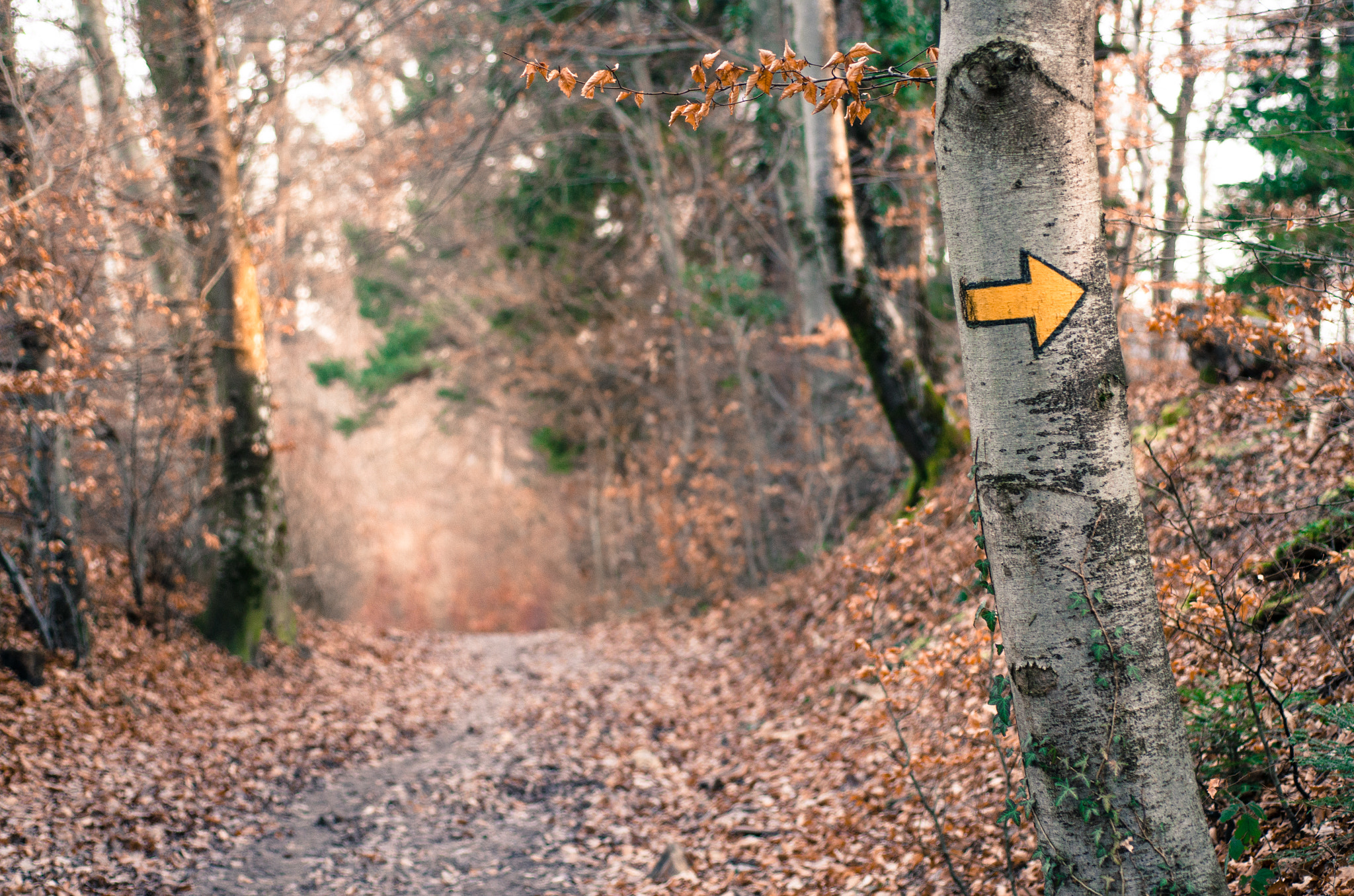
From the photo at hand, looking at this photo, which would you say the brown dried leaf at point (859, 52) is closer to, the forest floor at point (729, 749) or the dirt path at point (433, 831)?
the forest floor at point (729, 749)

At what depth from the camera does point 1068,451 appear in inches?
89.3

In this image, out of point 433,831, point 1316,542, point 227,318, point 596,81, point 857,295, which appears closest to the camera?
point 596,81

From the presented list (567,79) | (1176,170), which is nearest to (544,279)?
(1176,170)

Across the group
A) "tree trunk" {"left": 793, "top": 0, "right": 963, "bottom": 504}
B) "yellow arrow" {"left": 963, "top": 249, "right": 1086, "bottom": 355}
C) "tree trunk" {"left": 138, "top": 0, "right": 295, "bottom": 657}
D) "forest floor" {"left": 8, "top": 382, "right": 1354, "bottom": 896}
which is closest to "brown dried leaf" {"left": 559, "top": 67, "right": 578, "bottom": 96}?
"yellow arrow" {"left": 963, "top": 249, "right": 1086, "bottom": 355}

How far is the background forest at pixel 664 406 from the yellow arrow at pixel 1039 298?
697 millimetres

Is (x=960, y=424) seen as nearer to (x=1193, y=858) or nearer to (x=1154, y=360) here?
(x=1154, y=360)

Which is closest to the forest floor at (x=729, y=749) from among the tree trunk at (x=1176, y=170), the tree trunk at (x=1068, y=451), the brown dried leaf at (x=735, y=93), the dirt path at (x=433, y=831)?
the dirt path at (x=433, y=831)

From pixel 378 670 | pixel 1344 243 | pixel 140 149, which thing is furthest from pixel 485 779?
pixel 140 149

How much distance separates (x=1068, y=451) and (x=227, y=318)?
888 centimetres

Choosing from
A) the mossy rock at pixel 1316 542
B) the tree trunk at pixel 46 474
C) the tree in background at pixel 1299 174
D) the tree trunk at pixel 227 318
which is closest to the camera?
the tree in background at pixel 1299 174

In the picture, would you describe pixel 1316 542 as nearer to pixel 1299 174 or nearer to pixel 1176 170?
pixel 1299 174

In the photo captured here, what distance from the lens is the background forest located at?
12.0 feet

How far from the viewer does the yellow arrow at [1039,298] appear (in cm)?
228

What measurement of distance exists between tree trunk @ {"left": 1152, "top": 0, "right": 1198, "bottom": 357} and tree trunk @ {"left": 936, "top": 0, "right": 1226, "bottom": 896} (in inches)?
42.8
